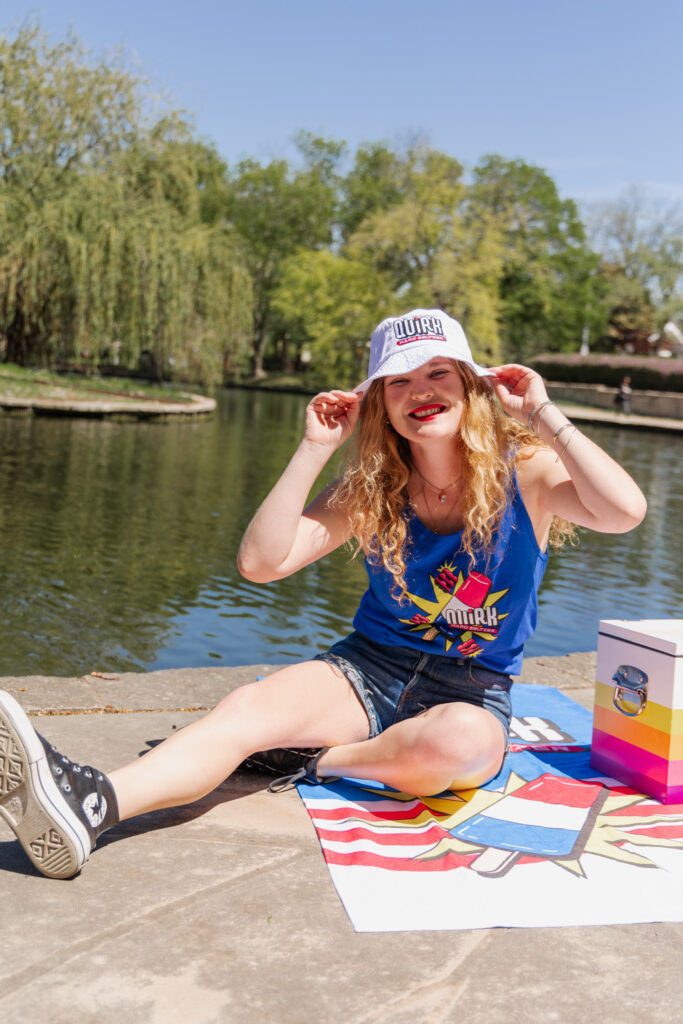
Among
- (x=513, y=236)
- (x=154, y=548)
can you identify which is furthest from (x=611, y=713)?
(x=513, y=236)

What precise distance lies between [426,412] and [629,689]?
107cm

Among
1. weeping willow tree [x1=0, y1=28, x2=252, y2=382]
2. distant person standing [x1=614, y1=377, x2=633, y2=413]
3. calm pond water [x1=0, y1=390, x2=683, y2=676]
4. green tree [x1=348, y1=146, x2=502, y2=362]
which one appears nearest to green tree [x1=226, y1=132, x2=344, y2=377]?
green tree [x1=348, y1=146, x2=502, y2=362]

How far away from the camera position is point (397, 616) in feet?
9.73

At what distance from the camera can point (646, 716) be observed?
2.98 metres

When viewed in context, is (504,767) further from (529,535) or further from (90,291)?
(90,291)

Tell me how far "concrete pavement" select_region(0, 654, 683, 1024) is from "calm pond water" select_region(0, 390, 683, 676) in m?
3.11

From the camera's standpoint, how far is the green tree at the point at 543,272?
47938 millimetres

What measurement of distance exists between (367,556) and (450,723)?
57 centimetres

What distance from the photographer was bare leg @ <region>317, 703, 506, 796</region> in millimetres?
2723

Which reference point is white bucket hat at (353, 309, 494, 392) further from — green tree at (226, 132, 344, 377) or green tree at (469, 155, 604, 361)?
green tree at (226, 132, 344, 377)

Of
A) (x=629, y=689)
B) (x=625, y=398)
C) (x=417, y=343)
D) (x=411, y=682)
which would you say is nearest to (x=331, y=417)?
(x=417, y=343)

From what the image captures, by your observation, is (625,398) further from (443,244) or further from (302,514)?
(302,514)

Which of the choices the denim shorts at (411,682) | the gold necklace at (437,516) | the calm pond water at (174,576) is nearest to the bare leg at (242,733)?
the denim shorts at (411,682)

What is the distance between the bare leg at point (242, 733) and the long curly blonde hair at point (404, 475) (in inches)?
14.8
